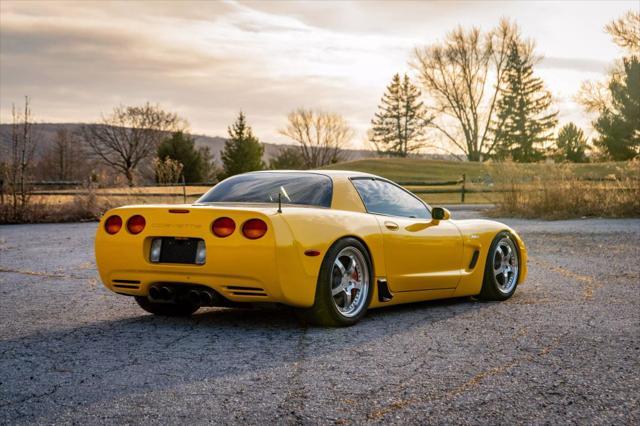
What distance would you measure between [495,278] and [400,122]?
80960mm

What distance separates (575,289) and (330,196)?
343 centimetres

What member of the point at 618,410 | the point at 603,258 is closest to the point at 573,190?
the point at 603,258

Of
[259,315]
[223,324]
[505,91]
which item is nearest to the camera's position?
[223,324]

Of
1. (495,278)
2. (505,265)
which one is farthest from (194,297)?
(505,265)

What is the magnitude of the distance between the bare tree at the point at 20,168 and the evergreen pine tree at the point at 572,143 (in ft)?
209

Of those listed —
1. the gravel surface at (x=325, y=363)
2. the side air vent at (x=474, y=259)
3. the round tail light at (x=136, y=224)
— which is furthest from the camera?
the side air vent at (x=474, y=259)

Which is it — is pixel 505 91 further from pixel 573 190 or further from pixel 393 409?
pixel 393 409

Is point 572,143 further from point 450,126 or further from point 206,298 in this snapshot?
point 206,298

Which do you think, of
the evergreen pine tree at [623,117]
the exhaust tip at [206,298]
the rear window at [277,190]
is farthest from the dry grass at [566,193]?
the evergreen pine tree at [623,117]

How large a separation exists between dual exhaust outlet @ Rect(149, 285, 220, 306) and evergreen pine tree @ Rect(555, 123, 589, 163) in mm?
75606

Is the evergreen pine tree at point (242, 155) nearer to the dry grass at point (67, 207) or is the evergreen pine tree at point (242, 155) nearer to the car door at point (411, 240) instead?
the dry grass at point (67, 207)

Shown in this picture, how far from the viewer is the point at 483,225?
302 inches

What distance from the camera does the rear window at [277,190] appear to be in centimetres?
625

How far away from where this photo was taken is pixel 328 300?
19.1 feet
